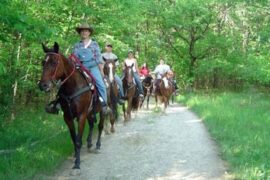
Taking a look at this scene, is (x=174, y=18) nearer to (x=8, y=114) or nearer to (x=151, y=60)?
(x=151, y=60)

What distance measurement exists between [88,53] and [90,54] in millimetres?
52

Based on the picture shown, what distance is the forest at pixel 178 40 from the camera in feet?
45.7

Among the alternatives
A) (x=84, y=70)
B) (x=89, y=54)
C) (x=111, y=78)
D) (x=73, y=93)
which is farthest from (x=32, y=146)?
(x=111, y=78)

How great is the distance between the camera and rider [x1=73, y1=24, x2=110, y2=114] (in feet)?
31.6

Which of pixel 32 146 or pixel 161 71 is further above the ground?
pixel 161 71

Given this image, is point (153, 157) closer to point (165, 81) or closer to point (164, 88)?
point (164, 88)

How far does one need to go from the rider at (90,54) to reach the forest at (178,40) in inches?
97.6

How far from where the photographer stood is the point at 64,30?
14469 millimetres

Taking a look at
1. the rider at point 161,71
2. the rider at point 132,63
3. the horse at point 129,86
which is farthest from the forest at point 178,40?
the rider at point 161,71

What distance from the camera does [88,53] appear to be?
9.68m

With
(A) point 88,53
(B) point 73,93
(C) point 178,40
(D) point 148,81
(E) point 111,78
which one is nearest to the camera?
(B) point 73,93

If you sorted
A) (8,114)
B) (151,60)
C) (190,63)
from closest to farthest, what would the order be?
(8,114) < (190,63) < (151,60)

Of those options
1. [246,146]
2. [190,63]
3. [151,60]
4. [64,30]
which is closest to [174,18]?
[190,63]

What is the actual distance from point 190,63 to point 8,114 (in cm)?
2652
